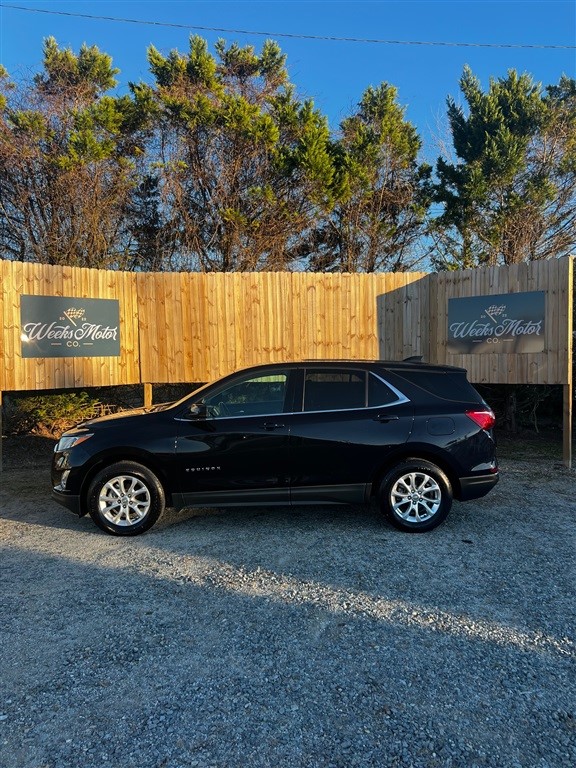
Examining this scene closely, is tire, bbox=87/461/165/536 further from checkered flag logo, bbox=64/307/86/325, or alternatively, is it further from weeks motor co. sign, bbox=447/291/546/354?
weeks motor co. sign, bbox=447/291/546/354

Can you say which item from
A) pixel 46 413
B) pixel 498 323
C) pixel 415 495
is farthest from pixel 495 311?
pixel 46 413

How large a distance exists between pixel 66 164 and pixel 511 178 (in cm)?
1098

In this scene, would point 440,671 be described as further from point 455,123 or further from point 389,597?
point 455,123

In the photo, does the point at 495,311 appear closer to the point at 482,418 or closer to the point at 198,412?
the point at 482,418

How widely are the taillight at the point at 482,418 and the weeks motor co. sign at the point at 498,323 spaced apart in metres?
3.26

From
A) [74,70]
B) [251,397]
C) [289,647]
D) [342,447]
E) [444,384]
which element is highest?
[74,70]

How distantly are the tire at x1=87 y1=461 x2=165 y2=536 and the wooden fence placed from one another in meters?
3.82

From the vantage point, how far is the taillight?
5.11 meters

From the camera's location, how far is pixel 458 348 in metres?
8.50

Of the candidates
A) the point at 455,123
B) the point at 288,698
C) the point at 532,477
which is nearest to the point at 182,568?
the point at 288,698

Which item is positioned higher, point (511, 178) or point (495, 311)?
point (511, 178)

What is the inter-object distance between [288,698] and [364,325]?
7.18 metres

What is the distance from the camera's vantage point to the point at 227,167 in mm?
13055

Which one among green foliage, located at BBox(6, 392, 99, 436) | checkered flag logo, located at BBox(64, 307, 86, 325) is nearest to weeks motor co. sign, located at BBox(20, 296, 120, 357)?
checkered flag logo, located at BBox(64, 307, 86, 325)
